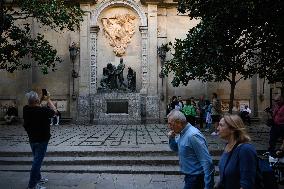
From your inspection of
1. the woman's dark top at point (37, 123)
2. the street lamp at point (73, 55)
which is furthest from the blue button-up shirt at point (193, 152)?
the street lamp at point (73, 55)

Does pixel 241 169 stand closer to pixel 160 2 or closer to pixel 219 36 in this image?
pixel 219 36

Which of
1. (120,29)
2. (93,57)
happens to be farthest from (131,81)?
(120,29)

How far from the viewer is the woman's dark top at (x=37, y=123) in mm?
8656

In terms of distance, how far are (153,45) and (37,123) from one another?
1909 centimetres

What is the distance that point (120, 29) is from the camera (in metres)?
27.9

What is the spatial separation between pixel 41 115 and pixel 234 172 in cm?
519

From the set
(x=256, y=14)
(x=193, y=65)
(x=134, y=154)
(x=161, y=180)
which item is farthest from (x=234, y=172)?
(x=193, y=65)

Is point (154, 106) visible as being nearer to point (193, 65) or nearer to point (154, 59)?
point (154, 59)

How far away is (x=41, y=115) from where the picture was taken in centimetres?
870

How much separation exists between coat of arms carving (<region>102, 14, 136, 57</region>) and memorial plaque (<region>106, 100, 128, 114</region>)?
3304mm

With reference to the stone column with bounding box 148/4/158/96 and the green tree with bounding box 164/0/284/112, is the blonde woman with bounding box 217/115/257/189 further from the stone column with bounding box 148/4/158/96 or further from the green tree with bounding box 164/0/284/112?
the stone column with bounding box 148/4/158/96

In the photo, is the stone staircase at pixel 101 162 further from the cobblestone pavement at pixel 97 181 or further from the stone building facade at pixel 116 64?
the stone building facade at pixel 116 64

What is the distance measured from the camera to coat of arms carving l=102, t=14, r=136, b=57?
1099 inches

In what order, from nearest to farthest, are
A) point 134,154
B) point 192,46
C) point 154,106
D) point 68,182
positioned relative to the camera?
point 68,182, point 134,154, point 192,46, point 154,106
